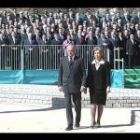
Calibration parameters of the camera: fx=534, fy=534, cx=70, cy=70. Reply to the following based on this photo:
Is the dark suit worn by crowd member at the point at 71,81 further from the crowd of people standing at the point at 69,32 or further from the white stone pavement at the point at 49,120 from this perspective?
the crowd of people standing at the point at 69,32

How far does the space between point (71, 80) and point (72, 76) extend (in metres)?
0.09

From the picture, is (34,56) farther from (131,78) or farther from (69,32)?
(131,78)

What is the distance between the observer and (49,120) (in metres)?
11.9

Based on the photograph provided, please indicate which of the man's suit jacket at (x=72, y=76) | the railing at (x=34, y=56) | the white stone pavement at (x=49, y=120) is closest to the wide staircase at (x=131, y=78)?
the railing at (x=34, y=56)

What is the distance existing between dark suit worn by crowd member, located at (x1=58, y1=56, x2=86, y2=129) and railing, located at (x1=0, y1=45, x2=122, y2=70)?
8820mm

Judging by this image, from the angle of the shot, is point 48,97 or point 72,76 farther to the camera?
point 48,97

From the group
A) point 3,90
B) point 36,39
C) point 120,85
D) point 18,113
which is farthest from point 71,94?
point 36,39

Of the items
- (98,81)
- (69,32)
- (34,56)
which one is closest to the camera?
(98,81)

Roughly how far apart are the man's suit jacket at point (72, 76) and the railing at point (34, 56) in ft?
28.9

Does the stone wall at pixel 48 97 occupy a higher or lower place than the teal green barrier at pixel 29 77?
lower

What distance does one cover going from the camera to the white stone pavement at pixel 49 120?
1055 centimetres

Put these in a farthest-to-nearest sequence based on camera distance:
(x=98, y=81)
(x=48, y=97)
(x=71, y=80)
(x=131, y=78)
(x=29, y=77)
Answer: (x=29, y=77), (x=131, y=78), (x=48, y=97), (x=98, y=81), (x=71, y=80)

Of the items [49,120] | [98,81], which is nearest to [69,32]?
[49,120]

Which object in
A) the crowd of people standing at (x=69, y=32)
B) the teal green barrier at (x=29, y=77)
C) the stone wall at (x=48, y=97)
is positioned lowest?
the stone wall at (x=48, y=97)
